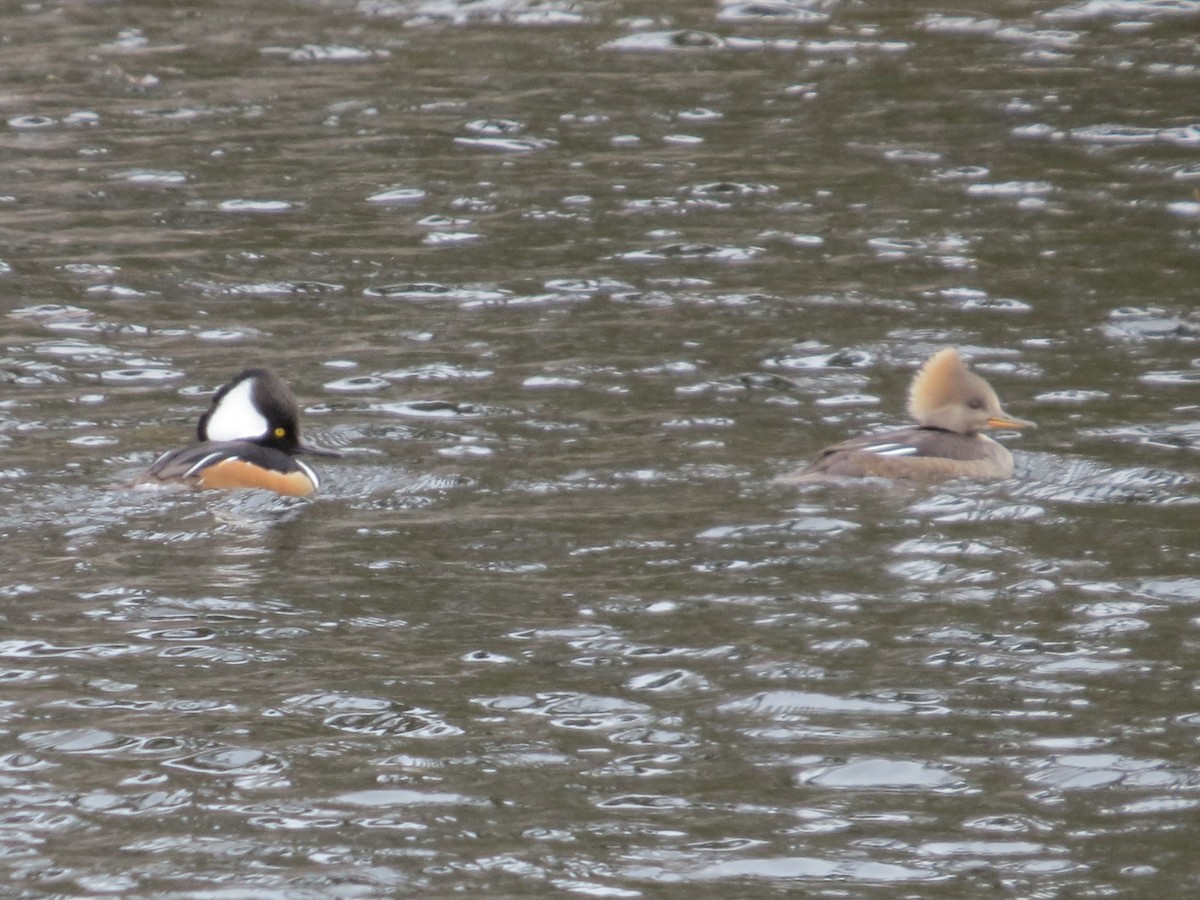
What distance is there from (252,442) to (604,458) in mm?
1871

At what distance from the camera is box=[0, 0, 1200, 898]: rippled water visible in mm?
6750

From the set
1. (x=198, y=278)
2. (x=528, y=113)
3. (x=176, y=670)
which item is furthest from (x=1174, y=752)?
(x=528, y=113)

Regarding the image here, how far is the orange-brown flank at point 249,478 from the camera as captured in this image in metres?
10.6

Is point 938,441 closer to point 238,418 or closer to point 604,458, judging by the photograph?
point 604,458

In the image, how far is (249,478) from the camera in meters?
10.6

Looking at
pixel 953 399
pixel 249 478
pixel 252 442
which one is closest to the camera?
pixel 249 478

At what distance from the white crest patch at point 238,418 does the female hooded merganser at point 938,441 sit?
2.84m

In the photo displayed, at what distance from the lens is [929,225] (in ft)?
49.1

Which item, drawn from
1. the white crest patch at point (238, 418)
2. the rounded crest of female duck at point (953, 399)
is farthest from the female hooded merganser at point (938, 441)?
the white crest patch at point (238, 418)

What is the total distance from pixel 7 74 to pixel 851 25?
8373 millimetres

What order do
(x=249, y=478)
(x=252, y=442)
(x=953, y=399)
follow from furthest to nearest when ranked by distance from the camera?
(x=953, y=399)
(x=252, y=442)
(x=249, y=478)

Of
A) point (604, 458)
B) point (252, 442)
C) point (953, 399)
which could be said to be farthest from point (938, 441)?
point (252, 442)

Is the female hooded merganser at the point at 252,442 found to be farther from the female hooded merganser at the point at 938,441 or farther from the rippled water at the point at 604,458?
the female hooded merganser at the point at 938,441

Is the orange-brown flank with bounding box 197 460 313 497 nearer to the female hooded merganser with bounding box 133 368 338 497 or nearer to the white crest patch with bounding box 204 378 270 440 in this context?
the female hooded merganser with bounding box 133 368 338 497
